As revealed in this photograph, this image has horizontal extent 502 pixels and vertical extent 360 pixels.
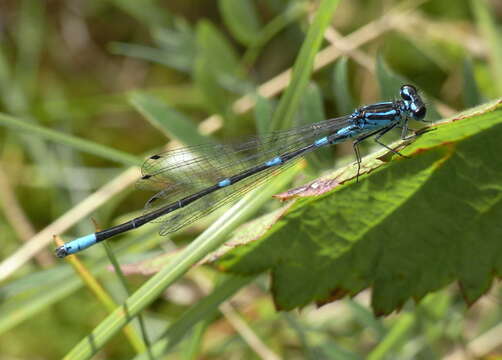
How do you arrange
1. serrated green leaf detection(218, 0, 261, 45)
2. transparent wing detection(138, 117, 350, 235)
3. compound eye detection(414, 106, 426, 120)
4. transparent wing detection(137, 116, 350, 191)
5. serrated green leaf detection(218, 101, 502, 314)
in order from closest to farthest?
serrated green leaf detection(218, 101, 502, 314) < compound eye detection(414, 106, 426, 120) < transparent wing detection(138, 117, 350, 235) < transparent wing detection(137, 116, 350, 191) < serrated green leaf detection(218, 0, 261, 45)

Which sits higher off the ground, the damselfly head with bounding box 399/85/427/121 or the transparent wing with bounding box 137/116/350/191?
the transparent wing with bounding box 137/116/350/191

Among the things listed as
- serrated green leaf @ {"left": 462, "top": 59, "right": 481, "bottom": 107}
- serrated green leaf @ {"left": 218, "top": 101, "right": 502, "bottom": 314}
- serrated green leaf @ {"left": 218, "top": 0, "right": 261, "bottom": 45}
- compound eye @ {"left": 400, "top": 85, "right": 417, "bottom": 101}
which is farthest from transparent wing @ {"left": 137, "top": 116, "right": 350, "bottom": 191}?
serrated green leaf @ {"left": 218, "top": 0, "right": 261, "bottom": 45}

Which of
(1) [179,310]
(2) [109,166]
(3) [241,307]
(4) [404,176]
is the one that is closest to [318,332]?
(3) [241,307]

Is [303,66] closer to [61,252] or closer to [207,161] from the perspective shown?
[207,161]

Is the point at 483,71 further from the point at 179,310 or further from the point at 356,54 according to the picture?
the point at 179,310

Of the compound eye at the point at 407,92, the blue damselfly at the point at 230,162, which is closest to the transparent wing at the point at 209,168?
the blue damselfly at the point at 230,162

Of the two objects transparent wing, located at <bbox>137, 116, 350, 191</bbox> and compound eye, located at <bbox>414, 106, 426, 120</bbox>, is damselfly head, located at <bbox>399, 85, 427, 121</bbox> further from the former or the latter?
transparent wing, located at <bbox>137, 116, 350, 191</bbox>

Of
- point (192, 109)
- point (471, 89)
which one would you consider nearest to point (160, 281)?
point (471, 89)
